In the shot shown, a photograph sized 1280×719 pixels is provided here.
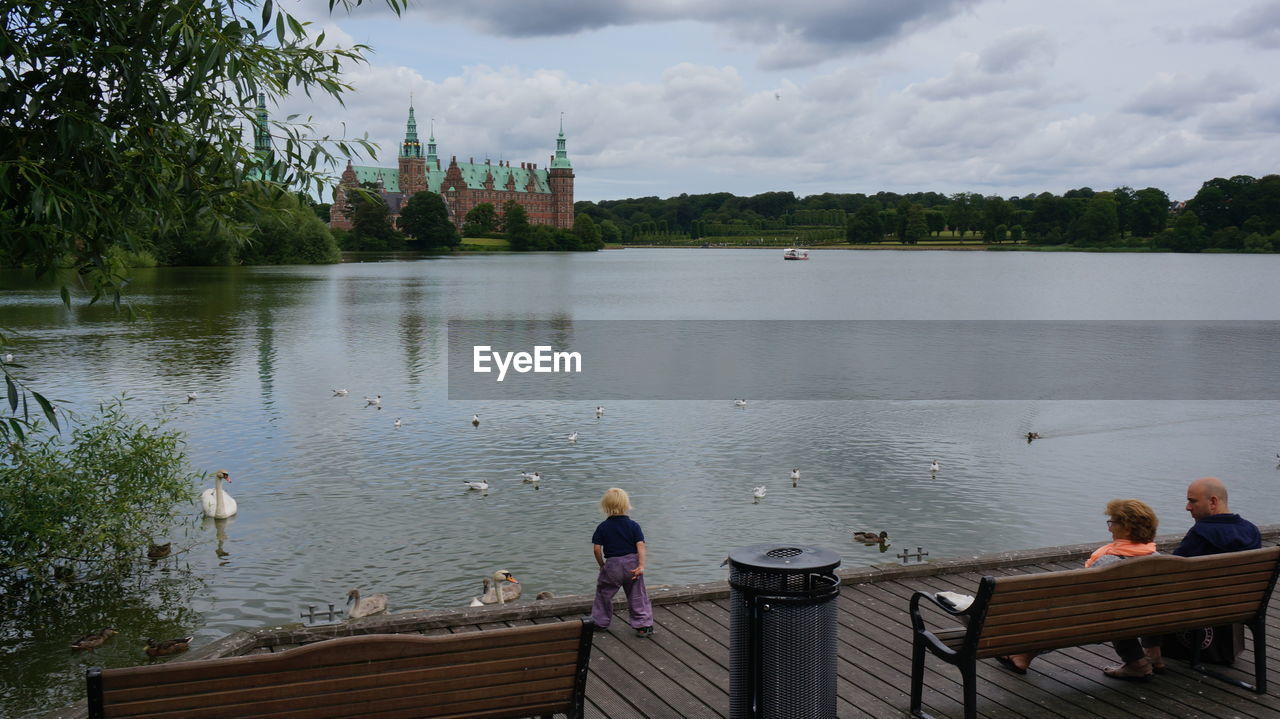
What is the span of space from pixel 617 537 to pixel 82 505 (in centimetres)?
814

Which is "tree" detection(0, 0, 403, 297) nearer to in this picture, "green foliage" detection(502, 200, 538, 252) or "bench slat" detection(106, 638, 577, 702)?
"bench slat" detection(106, 638, 577, 702)

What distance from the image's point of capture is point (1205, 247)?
18800 cm

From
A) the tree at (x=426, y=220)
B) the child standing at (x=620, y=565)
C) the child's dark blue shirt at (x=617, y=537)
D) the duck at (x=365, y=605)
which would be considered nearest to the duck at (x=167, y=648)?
the duck at (x=365, y=605)

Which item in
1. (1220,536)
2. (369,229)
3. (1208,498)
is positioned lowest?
(1220,536)

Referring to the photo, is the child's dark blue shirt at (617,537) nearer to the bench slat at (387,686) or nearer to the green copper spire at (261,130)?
the bench slat at (387,686)

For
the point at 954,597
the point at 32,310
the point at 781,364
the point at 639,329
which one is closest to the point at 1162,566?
the point at 954,597

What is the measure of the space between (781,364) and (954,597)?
29.9m

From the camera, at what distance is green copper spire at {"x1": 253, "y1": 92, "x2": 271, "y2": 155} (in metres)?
7.24

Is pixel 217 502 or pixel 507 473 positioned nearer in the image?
pixel 217 502

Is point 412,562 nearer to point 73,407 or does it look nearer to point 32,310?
point 73,407

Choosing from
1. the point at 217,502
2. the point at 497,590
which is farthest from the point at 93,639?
the point at 217,502

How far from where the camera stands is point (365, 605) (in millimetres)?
11891

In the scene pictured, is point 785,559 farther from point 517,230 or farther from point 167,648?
point 517,230

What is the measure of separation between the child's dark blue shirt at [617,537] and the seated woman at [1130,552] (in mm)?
2689
